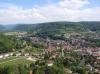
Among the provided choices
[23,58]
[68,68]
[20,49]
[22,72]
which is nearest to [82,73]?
[68,68]

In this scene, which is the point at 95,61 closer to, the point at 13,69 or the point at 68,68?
the point at 68,68

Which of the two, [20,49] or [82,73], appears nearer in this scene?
[82,73]

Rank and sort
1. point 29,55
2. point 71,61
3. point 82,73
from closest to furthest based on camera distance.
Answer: point 82,73
point 71,61
point 29,55

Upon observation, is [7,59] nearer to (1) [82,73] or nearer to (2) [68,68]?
(2) [68,68]

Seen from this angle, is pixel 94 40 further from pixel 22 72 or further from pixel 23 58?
pixel 22 72

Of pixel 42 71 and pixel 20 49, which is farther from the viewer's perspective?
pixel 20 49

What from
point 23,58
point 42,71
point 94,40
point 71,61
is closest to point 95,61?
point 71,61

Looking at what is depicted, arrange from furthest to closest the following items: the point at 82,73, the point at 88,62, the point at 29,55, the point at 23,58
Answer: the point at 29,55, the point at 23,58, the point at 88,62, the point at 82,73

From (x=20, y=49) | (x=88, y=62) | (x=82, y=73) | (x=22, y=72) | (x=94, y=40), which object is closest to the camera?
(x=22, y=72)

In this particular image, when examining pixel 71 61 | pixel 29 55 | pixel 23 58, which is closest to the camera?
pixel 71 61
